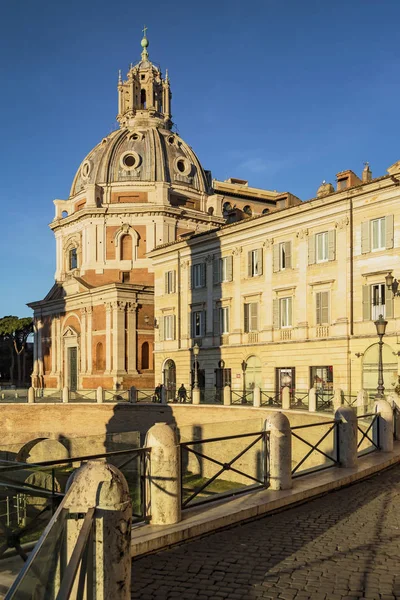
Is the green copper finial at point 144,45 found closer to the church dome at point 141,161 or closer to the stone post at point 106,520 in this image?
the church dome at point 141,161

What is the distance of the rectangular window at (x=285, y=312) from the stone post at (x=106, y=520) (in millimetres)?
34493

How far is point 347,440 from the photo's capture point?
1281 centimetres

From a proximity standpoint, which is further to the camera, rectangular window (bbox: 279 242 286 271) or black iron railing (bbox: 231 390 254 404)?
rectangular window (bbox: 279 242 286 271)

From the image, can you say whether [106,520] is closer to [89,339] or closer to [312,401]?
[312,401]

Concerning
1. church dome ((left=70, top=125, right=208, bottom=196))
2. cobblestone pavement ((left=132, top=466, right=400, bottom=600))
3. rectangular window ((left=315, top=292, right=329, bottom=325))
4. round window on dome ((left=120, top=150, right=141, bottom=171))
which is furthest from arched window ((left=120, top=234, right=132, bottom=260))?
cobblestone pavement ((left=132, top=466, right=400, bottom=600))

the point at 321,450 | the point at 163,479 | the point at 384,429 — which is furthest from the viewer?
the point at 384,429

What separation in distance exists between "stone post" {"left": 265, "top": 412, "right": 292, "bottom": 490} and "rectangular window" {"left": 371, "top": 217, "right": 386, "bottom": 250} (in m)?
25.6

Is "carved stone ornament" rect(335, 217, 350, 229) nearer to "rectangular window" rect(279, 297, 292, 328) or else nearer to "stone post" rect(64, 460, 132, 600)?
"rectangular window" rect(279, 297, 292, 328)

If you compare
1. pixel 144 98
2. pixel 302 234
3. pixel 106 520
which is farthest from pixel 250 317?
pixel 144 98

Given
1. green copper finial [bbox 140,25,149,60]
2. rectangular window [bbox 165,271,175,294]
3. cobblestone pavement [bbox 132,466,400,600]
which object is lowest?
cobblestone pavement [bbox 132,466,400,600]

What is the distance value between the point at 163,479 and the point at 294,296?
3157 cm

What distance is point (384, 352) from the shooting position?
33.8 metres

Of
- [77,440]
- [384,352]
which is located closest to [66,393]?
[384,352]

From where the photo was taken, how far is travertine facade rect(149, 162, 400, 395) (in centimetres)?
3441
